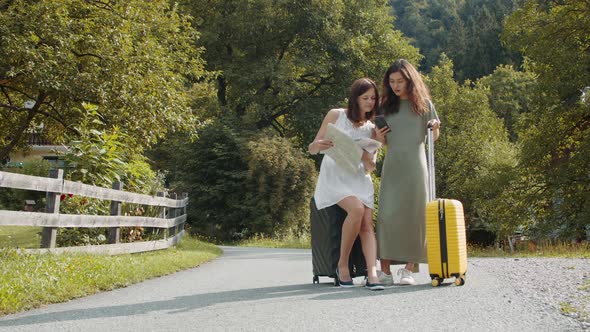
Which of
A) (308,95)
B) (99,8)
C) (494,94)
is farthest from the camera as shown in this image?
(494,94)

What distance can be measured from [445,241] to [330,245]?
1088 mm

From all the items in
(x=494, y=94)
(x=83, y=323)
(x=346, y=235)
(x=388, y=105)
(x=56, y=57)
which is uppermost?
(x=494, y=94)

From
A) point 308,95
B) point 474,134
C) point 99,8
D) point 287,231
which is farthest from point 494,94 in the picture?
point 99,8

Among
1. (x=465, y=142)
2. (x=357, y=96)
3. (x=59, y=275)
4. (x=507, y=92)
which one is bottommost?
(x=59, y=275)

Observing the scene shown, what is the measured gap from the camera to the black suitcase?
→ 6.52 meters

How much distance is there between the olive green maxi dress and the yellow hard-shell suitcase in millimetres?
328

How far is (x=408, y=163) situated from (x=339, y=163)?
2.13ft

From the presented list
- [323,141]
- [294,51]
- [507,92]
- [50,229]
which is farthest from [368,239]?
[507,92]

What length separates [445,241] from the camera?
236 inches

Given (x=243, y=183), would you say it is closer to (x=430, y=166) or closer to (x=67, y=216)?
(x=67, y=216)

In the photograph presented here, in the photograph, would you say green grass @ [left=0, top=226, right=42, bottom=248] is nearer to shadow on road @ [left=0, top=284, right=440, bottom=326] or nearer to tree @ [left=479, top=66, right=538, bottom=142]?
shadow on road @ [left=0, top=284, right=440, bottom=326]

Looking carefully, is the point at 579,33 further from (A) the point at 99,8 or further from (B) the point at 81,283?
(B) the point at 81,283

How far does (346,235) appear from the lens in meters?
6.36

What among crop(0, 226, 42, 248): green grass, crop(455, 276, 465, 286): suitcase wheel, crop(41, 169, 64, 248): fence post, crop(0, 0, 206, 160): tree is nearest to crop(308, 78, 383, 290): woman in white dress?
crop(455, 276, 465, 286): suitcase wheel
